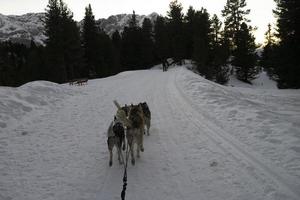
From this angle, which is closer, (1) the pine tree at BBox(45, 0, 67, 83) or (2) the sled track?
(2) the sled track

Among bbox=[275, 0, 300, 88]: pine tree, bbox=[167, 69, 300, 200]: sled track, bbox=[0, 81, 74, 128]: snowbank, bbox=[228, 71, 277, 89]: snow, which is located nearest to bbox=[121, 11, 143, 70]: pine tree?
bbox=[228, 71, 277, 89]: snow

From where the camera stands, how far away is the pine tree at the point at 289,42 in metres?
26.1

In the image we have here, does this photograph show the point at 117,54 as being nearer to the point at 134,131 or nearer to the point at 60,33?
the point at 60,33

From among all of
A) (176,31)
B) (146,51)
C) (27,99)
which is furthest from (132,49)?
(27,99)

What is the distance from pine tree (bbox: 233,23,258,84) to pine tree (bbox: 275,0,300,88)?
57.3 ft

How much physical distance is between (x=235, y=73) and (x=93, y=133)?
41137mm

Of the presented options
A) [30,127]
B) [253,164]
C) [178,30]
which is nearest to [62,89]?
[30,127]

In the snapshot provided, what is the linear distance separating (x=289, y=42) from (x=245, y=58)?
18.8 metres

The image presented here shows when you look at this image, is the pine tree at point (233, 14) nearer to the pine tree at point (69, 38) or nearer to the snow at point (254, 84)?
the snow at point (254, 84)

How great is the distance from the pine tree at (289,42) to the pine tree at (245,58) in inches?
687

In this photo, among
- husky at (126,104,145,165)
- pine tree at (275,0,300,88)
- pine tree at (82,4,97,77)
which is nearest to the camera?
husky at (126,104,145,165)

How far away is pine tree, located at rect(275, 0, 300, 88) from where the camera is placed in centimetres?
2609

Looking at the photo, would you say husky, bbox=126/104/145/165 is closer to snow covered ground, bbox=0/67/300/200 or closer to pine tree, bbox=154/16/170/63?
snow covered ground, bbox=0/67/300/200

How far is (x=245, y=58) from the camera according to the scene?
1789 inches
